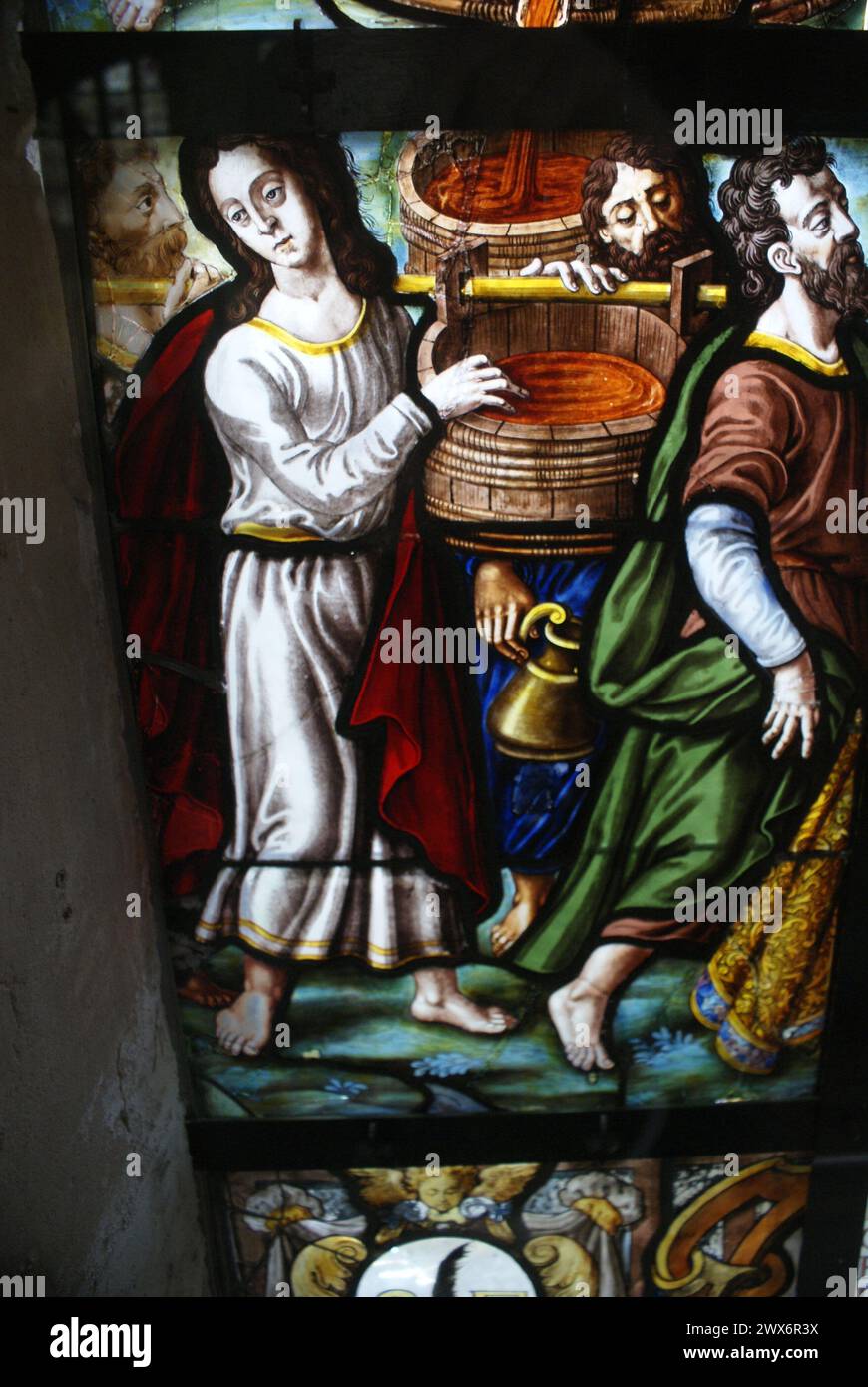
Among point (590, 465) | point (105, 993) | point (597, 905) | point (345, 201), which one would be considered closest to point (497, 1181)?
point (597, 905)

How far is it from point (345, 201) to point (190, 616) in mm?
1260

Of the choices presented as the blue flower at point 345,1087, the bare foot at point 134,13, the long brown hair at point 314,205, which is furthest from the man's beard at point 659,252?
the blue flower at point 345,1087

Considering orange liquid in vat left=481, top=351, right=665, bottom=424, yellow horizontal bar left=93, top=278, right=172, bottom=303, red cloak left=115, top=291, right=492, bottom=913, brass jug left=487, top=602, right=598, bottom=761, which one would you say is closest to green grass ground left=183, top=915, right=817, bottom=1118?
red cloak left=115, top=291, right=492, bottom=913

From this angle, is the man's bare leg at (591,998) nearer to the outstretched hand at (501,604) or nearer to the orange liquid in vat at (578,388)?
the outstretched hand at (501,604)

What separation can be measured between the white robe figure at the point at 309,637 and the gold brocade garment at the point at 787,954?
0.93 metres

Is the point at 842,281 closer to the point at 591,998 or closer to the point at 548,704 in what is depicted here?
the point at 548,704

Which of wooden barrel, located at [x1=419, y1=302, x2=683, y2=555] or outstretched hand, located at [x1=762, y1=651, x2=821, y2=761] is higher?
wooden barrel, located at [x1=419, y1=302, x2=683, y2=555]

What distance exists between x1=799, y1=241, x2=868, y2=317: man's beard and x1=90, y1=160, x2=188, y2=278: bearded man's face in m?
1.74

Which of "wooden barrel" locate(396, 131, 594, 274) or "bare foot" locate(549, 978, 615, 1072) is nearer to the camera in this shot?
"wooden barrel" locate(396, 131, 594, 274)

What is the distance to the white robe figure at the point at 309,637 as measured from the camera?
3121 mm

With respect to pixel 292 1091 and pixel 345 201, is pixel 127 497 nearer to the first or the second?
pixel 345 201

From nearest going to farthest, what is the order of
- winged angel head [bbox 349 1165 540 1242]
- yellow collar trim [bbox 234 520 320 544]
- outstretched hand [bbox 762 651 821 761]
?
yellow collar trim [bbox 234 520 320 544]
outstretched hand [bbox 762 651 821 761]
winged angel head [bbox 349 1165 540 1242]

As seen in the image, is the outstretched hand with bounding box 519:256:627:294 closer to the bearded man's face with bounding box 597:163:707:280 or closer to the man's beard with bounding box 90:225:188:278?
the bearded man's face with bounding box 597:163:707:280

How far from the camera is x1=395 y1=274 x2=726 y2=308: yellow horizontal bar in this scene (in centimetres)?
303
